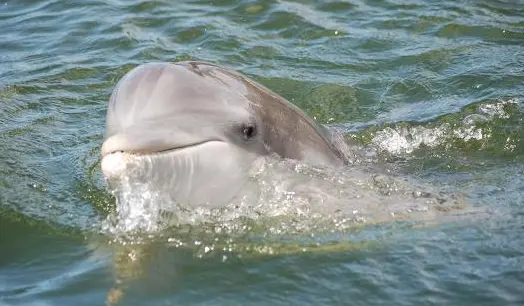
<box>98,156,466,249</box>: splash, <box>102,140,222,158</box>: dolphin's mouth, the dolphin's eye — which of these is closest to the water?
<box>98,156,466,249</box>: splash

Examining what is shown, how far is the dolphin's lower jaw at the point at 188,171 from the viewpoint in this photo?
6020 mm

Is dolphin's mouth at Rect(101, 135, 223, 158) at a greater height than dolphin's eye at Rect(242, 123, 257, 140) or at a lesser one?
lesser

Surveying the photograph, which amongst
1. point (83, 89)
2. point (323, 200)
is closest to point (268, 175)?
point (323, 200)

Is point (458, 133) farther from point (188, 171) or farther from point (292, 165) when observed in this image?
point (188, 171)

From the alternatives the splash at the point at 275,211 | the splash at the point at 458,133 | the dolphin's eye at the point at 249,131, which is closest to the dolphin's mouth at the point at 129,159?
the splash at the point at 275,211

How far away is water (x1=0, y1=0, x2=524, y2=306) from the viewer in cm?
584

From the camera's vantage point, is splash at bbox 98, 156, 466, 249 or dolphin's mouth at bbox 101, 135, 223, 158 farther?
splash at bbox 98, 156, 466, 249

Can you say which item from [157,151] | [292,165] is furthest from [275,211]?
[157,151]

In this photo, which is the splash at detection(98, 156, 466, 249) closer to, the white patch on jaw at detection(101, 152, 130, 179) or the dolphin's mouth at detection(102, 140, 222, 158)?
the white patch on jaw at detection(101, 152, 130, 179)

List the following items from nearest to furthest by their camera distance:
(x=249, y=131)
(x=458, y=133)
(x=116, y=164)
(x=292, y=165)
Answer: (x=116, y=164) → (x=249, y=131) → (x=292, y=165) → (x=458, y=133)

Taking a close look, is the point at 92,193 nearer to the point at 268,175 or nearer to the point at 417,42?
the point at 268,175

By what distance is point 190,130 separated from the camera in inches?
247

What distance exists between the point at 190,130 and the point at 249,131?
21.5 inches

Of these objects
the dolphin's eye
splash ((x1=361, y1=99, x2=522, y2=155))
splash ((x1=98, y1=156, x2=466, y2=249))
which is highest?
splash ((x1=361, y1=99, x2=522, y2=155))
